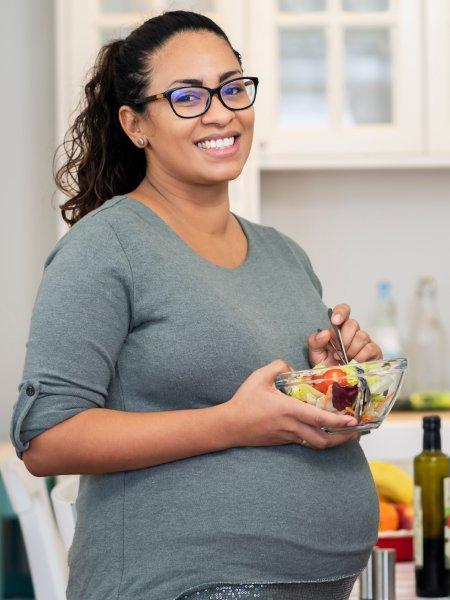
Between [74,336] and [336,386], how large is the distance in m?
0.27

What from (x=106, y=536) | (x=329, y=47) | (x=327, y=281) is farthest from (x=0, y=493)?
(x=106, y=536)

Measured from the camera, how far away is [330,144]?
113 inches

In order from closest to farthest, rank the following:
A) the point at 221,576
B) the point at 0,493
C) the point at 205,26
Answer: the point at 221,576 < the point at 205,26 < the point at 0,493

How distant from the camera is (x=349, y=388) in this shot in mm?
1123

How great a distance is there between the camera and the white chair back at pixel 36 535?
1.53 meters

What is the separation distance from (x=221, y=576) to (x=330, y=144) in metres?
1.90

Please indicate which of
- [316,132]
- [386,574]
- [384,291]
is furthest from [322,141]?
[386,574]

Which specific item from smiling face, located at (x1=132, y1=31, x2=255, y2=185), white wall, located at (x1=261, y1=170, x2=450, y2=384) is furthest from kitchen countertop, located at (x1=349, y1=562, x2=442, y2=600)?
white wall, located at (x1=261, y1=170, x2=450, y2=384)

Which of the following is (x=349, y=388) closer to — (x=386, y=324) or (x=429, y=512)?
(x=429, y=512)

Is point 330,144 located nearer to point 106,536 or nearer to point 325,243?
point 325,243

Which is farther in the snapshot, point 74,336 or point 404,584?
point 404,584

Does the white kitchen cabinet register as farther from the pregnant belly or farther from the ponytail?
the pregnant belly

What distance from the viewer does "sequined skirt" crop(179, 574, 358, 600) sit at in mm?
1120

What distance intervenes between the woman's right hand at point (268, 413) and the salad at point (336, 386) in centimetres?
1
